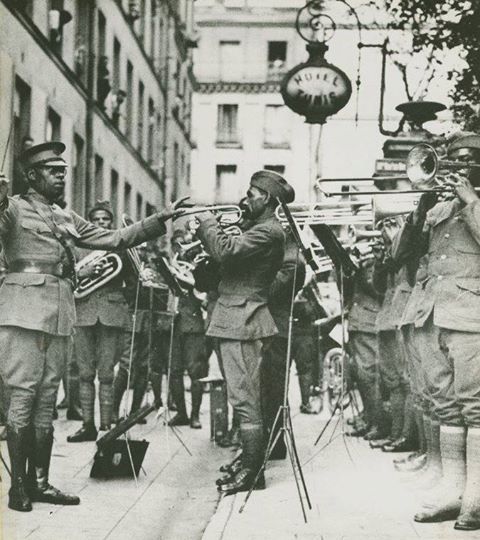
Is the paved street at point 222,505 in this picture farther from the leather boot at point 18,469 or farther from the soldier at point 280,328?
the soldier at point 280,328

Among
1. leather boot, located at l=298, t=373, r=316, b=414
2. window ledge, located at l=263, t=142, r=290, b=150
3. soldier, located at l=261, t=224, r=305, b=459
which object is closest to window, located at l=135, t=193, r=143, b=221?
leather boot, located at l=298, t=373, r=316, b=414

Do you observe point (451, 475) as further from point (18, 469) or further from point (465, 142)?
point (18, 469)

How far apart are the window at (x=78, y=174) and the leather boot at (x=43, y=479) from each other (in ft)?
40.2

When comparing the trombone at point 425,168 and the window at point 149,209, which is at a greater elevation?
the window at point 149,209

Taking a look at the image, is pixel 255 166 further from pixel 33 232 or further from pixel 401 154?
pixel 33 232

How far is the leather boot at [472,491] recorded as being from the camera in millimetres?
6105

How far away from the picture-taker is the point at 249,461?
7559mm

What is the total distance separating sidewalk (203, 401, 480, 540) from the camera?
6102mm

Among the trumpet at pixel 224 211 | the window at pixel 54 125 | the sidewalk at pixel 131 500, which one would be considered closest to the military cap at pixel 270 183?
the trumpet at pixel 224 211

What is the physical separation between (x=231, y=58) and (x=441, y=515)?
66.7ft

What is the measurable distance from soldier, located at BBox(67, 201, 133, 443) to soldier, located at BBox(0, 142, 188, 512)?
3153 mm

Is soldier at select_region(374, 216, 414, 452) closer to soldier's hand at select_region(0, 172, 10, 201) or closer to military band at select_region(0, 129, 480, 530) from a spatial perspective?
military band at select_region(0, 129, 480, 530)

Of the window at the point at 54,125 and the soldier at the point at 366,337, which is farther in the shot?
the window at the point at 54,125

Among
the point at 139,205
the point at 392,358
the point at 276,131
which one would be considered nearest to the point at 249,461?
the point at 392,358
